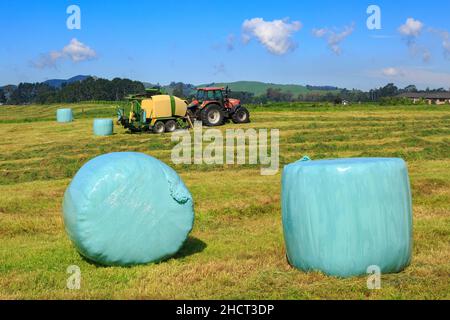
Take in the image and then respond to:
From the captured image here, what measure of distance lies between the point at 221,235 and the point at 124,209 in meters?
3.01

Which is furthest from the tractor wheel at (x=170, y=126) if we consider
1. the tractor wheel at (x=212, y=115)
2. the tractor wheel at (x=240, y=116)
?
the tractor wheel at (x=240, y=116)

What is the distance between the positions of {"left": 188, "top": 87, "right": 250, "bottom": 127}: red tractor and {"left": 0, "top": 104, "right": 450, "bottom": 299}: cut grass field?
411cm

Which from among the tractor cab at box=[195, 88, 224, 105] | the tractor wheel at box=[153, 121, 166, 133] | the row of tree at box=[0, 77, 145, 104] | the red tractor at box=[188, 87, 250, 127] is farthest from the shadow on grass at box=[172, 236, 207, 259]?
the row of tree at box=[0, 77, 145, 104]

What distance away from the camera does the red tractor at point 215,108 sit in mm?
27719

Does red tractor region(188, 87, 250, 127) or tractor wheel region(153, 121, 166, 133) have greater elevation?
red tractor region(188, 87, 250, 127)

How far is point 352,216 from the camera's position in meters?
6.48

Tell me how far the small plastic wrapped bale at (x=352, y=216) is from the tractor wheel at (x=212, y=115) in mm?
20900

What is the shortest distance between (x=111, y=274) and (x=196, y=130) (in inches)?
735

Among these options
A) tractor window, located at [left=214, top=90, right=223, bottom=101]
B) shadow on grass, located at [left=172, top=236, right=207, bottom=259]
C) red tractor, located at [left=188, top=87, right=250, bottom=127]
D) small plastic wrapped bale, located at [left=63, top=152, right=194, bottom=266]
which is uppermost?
tractor window, located at [left=214, top=90, right=223, bottom=101]

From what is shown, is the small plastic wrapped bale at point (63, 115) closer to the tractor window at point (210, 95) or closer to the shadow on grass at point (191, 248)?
the tractor window at point (210, 95)

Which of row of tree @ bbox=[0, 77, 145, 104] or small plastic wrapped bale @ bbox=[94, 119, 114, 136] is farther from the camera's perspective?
row of tree @ bbox=[0, 77, 145, 104]

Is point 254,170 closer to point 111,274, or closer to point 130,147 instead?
point 130,147

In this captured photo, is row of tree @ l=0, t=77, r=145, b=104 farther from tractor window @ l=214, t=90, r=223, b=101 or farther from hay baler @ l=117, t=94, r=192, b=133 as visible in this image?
hay baler @ l=117, t=94, r=192, b=133

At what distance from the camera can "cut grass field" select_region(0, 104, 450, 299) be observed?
618 centimetres
